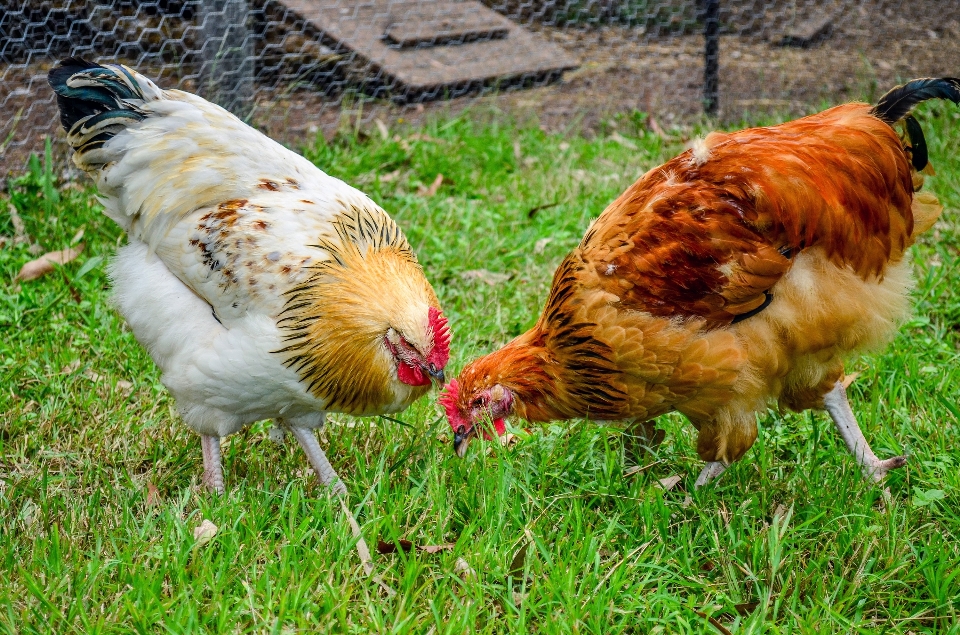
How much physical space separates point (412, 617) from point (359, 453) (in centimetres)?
99

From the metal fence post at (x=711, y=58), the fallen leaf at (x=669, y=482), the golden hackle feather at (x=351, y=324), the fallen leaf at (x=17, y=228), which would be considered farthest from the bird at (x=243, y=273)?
the metal fence post at (x=711, y=58)

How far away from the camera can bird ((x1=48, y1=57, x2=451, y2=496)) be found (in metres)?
3.10

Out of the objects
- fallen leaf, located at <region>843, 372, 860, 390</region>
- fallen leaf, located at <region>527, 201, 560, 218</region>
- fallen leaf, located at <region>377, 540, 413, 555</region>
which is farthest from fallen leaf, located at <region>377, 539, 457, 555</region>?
fallen leaf, located at <region>527, 201, 560, 218</region>

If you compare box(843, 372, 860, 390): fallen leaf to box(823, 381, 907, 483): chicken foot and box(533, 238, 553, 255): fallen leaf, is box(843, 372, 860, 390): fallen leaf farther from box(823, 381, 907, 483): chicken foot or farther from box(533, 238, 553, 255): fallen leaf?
box(533, 238, 553, 255): fallen leaf

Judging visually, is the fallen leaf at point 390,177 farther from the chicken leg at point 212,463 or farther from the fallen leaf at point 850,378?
the fallen leaf at point 850,378

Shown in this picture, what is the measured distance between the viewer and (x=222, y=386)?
3.09 meters

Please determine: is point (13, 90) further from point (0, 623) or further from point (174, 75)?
point (0, 623)

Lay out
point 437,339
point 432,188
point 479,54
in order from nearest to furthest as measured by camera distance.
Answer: point 437,339 < point 432,188 < point 479,54

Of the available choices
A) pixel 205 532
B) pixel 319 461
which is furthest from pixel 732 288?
pixel 205 532

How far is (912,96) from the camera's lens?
314cm

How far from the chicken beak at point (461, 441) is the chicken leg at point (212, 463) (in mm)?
942

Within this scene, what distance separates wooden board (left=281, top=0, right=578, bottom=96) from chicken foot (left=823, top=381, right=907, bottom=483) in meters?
4.36

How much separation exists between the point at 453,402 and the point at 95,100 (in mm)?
1894

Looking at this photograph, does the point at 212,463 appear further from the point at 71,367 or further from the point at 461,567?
the point at 461,567
